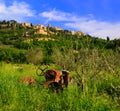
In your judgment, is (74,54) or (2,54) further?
(2,54)

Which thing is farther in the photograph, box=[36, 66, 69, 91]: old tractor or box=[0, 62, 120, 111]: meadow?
box=[36, 66, 69, 91]: old tractor

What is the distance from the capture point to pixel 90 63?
31.9 ft

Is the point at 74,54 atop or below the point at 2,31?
below

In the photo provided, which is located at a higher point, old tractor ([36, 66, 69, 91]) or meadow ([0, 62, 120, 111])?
old tractor ([36, 66, 69, 91])

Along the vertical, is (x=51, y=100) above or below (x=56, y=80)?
below

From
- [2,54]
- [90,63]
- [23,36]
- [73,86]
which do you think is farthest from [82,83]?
[23,36]

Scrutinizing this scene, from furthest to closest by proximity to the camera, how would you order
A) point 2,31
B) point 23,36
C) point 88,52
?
point 2,31 < point 23,36 < point 88,52

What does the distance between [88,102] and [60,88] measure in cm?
162

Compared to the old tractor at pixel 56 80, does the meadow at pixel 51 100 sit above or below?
below

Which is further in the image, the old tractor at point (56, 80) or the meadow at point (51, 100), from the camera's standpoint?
the old tractor at point (56, 80)

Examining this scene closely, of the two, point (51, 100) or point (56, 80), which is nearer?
point (51, 100)

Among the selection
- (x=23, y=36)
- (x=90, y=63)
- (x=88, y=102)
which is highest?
(x=23, y=36)

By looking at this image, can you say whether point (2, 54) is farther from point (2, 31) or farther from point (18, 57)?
point (2, 31)

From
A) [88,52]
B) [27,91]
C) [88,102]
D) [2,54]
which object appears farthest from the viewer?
[2,54]
